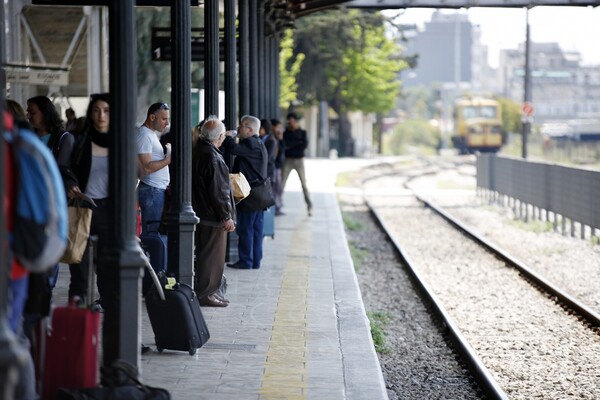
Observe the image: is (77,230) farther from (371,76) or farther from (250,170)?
(371,76)

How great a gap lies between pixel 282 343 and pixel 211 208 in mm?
1936

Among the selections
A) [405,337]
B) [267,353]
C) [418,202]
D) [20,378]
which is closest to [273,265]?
[405,337]

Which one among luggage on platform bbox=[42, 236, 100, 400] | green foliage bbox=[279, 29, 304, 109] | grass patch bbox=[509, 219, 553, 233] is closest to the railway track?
grass patch bbox=[509, 219, 553, 233]

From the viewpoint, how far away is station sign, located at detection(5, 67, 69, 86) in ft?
60.2

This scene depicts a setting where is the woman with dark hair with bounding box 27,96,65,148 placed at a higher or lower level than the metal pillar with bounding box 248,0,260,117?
lower

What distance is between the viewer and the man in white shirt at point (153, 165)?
11047mm

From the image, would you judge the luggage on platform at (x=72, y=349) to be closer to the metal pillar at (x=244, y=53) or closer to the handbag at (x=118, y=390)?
the handbag at (x=118, y=390)

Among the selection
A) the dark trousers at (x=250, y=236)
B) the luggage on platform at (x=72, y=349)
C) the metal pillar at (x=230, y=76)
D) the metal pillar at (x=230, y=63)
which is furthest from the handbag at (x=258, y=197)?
the luggage on platform at (x=72, y=349)

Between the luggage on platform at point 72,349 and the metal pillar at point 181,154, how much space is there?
13.1 feet

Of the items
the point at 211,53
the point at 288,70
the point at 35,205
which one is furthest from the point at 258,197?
the point at 288,70

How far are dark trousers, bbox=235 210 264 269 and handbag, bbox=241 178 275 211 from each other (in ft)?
0.67

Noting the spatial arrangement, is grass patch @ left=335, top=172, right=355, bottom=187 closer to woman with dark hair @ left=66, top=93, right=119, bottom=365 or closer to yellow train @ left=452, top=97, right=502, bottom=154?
yellow train @ left=452, top=97, right=502, bottom=154

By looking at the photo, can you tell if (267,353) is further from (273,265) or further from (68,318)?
(273,265)

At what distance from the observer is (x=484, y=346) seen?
12.0 metres
